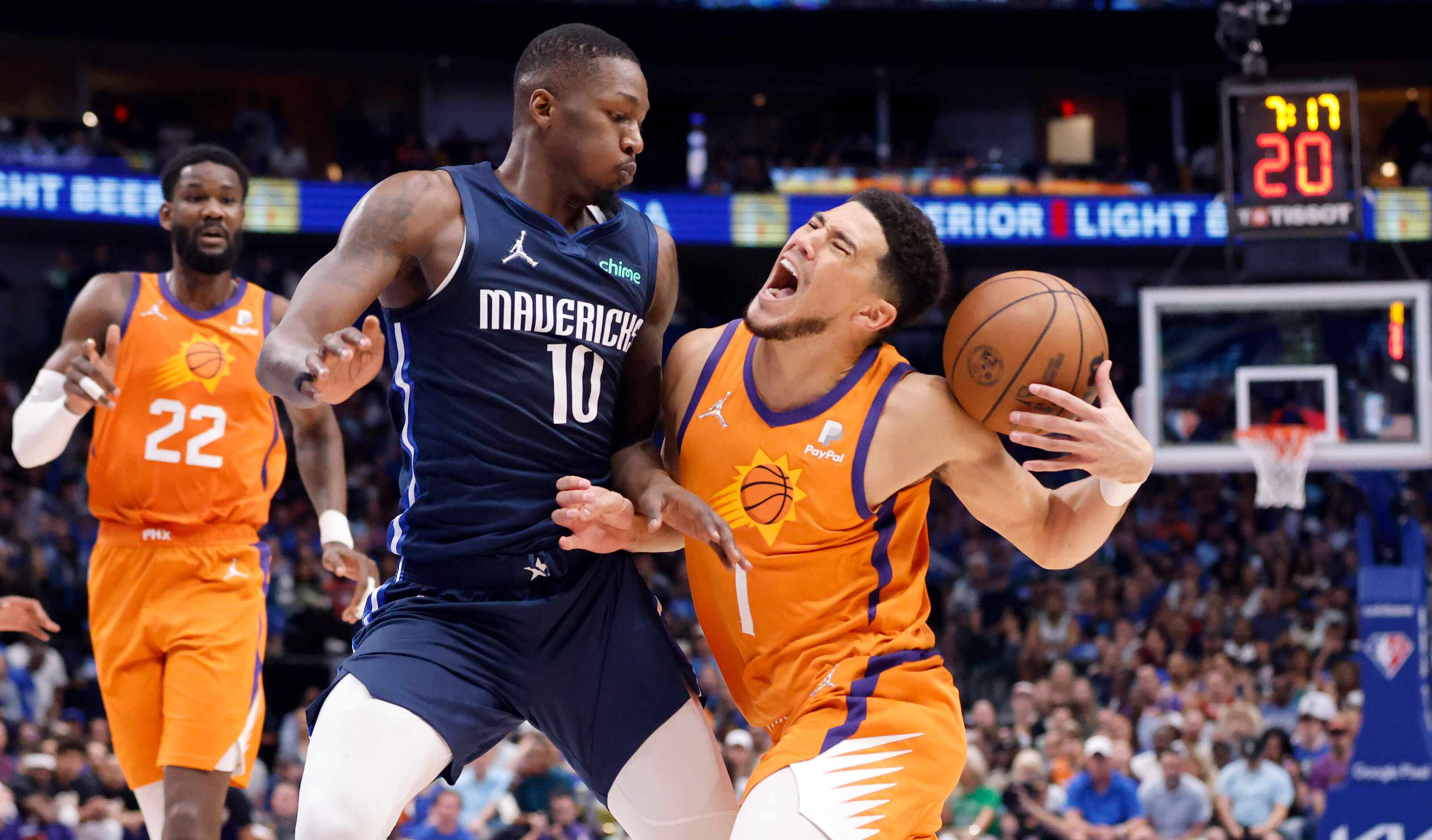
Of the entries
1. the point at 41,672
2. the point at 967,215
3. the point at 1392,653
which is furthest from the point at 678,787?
the point at 967,215

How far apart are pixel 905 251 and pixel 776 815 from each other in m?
1.39

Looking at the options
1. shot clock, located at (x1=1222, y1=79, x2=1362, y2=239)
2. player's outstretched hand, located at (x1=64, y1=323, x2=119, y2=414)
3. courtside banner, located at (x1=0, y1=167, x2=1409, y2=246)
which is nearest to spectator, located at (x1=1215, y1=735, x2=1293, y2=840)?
shot clock, located at (x1=1222, y1=79, x2=1362, y2=239)

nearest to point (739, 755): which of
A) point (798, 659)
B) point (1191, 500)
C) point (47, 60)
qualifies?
point (798, 659)

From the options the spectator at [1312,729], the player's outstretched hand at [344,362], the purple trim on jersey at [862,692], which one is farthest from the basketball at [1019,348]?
the spectator at [1312,729]

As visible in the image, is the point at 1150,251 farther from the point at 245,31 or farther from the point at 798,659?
the point at 798,659

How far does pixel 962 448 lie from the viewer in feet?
11.8

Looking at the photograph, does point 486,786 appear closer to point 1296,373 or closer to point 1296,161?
point 1296,373

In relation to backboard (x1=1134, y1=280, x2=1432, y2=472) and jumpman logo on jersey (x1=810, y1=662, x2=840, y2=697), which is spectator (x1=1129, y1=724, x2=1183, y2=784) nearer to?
backboard (x1=1134, y1=280, x2=1432, y2=472)

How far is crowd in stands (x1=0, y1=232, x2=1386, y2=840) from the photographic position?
9.32 metres

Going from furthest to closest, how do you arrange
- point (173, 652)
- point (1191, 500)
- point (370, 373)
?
point (1191, 500)
point (173, 652)
point (370, 373)

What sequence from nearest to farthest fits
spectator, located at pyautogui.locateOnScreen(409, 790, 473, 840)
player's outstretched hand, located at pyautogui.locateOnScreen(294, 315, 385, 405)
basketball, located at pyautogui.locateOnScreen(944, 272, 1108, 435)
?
1. player's outstretched hand, located at pyautogui.locateOnScreen(294, 315, 385, 405)
2. basketball, located at pyautogui.locateOnScreen(944, 272, 1108, 435)
3. spectator, located at pyautogui.locateOnScreen(409, 790, 473, 840)

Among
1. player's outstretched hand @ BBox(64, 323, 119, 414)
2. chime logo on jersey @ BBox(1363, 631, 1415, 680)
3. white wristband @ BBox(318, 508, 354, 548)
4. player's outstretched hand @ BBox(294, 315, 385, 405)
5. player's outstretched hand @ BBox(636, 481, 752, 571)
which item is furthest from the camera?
chime logo on jersey @ BBox(1363, 631, 1415, 680)

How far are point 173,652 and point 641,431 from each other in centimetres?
203

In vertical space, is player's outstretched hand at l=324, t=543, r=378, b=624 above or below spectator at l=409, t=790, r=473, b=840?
above
